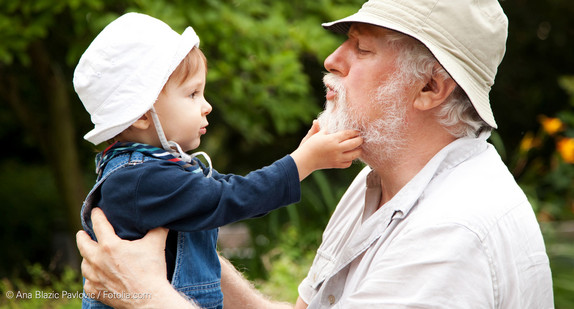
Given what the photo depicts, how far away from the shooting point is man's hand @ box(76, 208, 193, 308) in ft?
6.78

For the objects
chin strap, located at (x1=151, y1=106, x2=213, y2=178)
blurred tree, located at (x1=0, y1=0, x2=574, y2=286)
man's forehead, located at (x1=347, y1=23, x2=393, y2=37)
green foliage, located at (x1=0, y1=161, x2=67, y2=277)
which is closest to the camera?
chin strap, located at (x1=151, y1=106, x2=213, y2=178)

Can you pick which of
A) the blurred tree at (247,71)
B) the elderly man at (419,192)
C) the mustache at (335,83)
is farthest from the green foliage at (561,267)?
the mustache at (335,83)

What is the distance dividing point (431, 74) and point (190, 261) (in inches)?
40.5

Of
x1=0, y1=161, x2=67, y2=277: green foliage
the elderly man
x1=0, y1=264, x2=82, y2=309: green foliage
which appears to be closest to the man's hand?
the elderly man

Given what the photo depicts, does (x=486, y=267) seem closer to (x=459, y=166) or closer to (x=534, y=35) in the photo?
(x=459, y=166)

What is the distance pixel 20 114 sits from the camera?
22.2 feet

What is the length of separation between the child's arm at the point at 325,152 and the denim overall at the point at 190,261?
1.17 feet

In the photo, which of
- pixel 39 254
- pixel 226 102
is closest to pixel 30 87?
pixel 39 254

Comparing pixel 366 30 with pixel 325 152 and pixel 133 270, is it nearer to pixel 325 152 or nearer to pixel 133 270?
pixel 325 152

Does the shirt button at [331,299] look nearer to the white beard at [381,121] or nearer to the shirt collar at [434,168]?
the shirt collar at [434,168]

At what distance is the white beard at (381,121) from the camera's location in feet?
7.43

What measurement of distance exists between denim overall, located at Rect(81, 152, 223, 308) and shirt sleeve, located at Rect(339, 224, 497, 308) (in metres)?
0.57

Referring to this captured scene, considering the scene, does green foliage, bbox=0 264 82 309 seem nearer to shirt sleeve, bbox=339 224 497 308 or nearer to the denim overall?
the denim overall

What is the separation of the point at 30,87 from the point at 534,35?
625 cm
